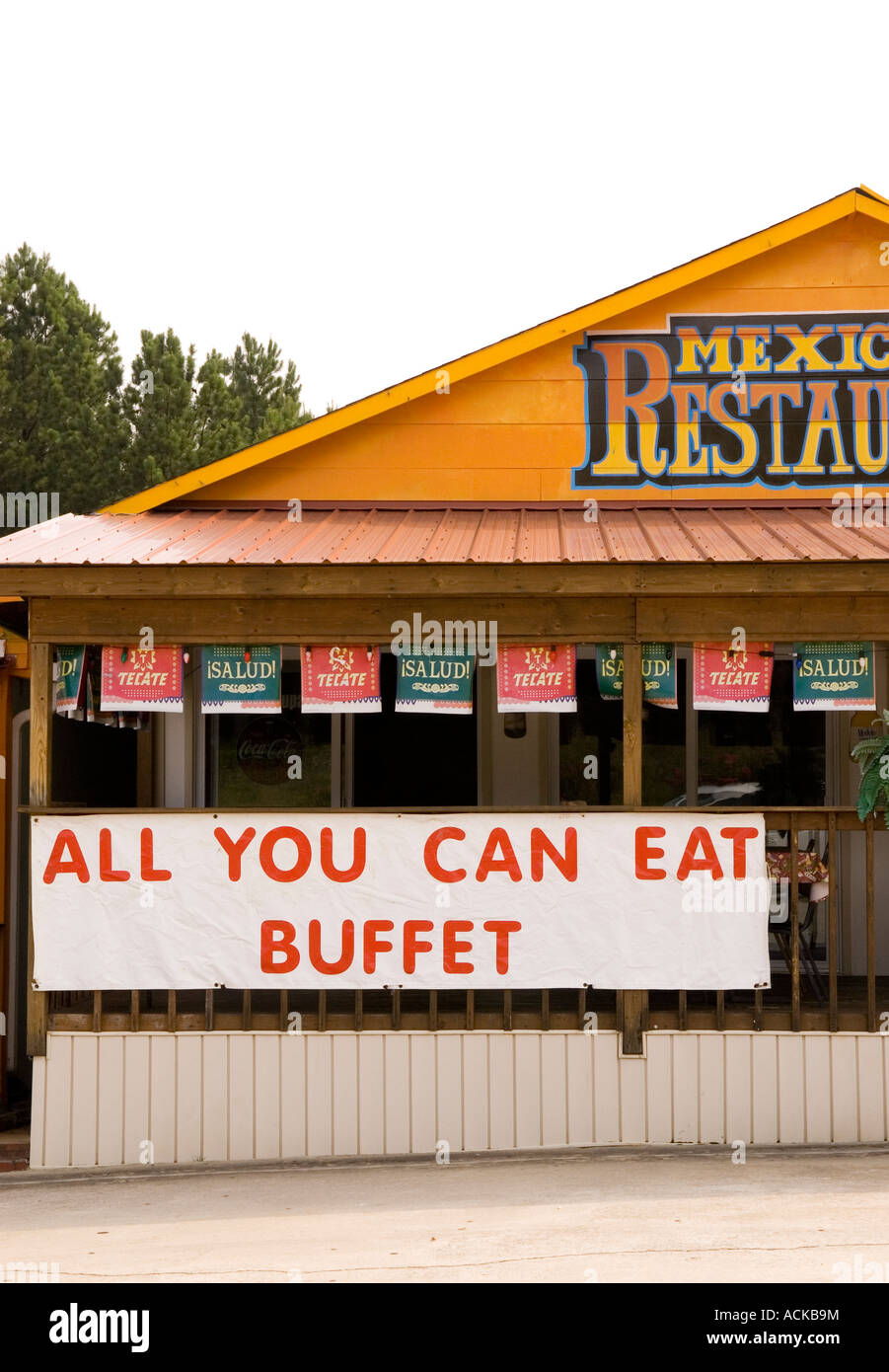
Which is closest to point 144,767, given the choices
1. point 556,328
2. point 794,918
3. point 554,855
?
point 554,855

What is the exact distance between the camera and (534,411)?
32.9 ft

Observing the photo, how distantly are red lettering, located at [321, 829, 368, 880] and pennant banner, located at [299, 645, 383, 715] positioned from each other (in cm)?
78

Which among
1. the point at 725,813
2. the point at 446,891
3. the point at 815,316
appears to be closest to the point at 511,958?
the point at 446,891

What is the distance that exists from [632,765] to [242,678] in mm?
2467

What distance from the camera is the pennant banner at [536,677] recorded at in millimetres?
→ 8469

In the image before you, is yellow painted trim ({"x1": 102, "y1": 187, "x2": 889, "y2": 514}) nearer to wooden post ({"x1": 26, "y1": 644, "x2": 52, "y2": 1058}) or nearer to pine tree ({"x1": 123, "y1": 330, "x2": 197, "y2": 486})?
Answer: wooden post ({"x1": 26, "y1": 644, "x2": 52, "y2": 1058})

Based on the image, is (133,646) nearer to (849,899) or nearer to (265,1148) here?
(265,1148)

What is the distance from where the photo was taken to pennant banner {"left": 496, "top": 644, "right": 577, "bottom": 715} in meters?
8.47

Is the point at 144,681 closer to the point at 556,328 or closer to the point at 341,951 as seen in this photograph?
the point at 341,951

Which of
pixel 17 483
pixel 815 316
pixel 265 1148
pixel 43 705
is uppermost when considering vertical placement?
pixel 17 483

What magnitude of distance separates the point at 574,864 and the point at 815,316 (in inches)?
176

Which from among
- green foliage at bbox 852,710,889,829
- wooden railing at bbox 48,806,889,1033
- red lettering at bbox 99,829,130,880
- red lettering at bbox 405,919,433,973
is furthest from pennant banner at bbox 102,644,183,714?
green foliage at bbox 852,710,889,829

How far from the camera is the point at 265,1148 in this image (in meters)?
8.30

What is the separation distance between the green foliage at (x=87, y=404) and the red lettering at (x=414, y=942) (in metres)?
23.8
